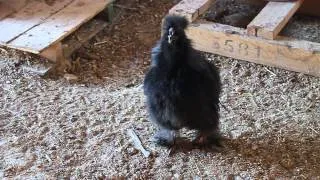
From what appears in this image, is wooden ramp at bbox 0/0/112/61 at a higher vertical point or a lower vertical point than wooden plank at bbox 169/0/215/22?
lower

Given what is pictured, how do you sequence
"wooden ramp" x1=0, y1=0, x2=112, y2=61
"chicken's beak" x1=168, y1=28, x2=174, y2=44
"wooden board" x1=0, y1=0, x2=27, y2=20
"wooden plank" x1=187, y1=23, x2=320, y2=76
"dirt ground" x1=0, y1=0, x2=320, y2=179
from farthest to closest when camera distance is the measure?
"wooden board" x1=0, y1=0, x2=27, y2=20 → "wooden ramp" x1=0, y1=0, x2=112, y2=61 → "wooden plank" x1=187, y1=23, x2=320, y2=76 → "dirt ground" x1=0, y1=0, x2=320, y2=179 → "chicken's beak" x1=168, y1=28, x2=174, y2=44

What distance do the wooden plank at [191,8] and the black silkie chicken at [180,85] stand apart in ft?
3.10

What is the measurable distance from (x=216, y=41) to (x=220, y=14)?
20.9 inches

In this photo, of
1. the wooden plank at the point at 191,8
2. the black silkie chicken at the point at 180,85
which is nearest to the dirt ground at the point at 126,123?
the black silkie chicken at the point at 180,85

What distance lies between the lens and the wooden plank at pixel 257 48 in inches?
128

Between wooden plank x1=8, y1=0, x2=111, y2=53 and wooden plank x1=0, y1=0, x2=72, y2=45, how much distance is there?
0.14ft

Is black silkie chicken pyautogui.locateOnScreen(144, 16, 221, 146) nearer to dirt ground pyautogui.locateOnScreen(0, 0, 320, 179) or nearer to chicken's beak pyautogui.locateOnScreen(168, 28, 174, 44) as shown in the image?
chicken's beak pyautogui.locateOnScreen(168, 28, 174, 44)

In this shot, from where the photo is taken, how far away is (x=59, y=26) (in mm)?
3527

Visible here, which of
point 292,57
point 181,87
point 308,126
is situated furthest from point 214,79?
point 292,57

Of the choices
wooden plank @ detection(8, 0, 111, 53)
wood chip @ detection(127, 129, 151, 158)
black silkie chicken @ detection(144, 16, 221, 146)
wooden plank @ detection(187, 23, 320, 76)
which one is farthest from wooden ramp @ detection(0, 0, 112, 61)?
black silkie chicken @ detection(144, 16, 221, 146)

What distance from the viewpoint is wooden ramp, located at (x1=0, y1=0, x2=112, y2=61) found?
11.1ft

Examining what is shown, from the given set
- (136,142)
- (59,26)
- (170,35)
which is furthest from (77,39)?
(170,35)

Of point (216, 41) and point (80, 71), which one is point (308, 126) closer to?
point (216, 41)

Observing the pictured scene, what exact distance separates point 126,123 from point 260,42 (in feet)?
3.13
